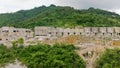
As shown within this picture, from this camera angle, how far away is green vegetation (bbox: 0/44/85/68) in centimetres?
3534

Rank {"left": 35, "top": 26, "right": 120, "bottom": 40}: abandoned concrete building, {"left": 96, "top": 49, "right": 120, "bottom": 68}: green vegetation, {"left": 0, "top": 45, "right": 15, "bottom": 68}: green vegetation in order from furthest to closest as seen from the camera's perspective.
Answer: {"left": 35, "top": 26, "right": 120, "bottom": 40}: abandoned concrete building
{"left": 0, "top": 45, "right": 15, "bottom": 68}: green vegetation
{"left": 96, "top": 49, "right": 120, "bottom": 68}: green vegetation

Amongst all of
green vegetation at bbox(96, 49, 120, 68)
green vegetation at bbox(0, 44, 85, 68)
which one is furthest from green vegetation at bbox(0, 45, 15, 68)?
green vegetation at bbox(96, 49, 120, 68)

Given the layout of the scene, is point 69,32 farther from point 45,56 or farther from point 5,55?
point 5,55

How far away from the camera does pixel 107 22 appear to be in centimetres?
7100

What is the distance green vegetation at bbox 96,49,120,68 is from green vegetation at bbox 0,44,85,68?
60.0 inches

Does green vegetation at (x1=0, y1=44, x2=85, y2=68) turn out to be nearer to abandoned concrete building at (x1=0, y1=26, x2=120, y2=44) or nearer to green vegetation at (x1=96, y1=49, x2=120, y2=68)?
green vegetation at (x1=96, y1=49, x2=120, y2=68)

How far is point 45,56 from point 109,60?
5457 millimetres


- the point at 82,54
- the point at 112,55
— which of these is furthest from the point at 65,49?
the point at 112,55

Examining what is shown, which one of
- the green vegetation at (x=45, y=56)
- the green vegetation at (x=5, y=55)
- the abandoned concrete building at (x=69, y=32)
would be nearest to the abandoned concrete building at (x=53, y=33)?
the abandoned concrete building at (x=69, y=32)

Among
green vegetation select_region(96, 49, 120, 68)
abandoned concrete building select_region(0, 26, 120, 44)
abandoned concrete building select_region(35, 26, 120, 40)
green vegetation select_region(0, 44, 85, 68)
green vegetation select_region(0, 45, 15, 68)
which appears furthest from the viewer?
abandoned concrete building select_region(35, 26, 120, 40)

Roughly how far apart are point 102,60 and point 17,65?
7.18 m

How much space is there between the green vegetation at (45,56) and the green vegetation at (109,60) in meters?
1.52

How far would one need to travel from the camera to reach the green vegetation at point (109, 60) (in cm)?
3562

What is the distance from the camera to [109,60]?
3612cm
